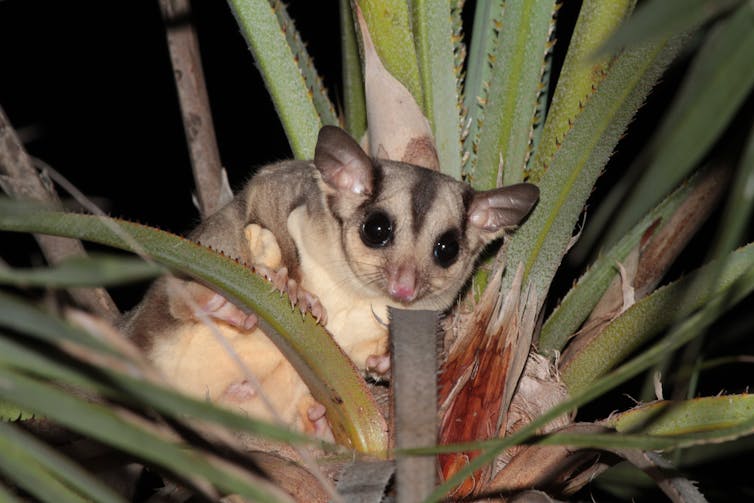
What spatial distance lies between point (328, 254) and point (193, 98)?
81 centimetres

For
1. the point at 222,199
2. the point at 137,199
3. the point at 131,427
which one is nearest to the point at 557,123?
the point at 222,199

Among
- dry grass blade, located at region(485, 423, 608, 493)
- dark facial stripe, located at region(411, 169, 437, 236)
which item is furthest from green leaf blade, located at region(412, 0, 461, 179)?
dry grass blade, located at region(485, 423, 608, 493)

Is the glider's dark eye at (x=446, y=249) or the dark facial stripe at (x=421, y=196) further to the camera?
the glider's dark eye at (x=446, y=249)

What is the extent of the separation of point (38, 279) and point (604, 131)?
5.39 ft

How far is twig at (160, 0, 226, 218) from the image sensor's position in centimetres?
319

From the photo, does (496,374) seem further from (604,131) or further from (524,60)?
(524,60)

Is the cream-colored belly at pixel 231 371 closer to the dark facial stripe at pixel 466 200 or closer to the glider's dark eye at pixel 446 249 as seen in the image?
the glider's dark eye at pixel 446 249

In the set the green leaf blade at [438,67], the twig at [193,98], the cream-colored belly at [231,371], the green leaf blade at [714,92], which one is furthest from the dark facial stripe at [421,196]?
the green leaf blade at [714,92]

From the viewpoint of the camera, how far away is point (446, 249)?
2807 mm

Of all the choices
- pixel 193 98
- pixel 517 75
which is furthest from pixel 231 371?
pixel 517 75

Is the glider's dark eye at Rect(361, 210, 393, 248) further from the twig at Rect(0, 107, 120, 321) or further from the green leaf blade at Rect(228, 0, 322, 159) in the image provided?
the twig at Rect(0, 107, 120, 321)

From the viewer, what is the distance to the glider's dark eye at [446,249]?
280 cm

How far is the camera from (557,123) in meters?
2.46

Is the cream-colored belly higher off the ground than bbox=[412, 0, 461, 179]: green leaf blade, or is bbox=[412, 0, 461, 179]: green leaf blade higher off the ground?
bbox=[412, 0, 461, 179]: green leaf blade
